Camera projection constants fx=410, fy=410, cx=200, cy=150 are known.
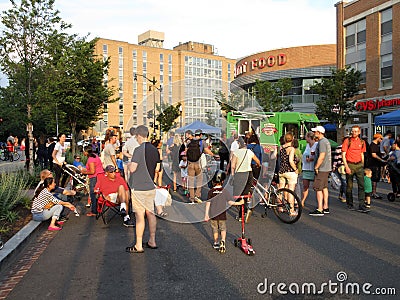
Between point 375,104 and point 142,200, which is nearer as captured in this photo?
point 142,200

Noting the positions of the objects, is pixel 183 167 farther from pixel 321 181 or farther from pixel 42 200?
pixel 42 200

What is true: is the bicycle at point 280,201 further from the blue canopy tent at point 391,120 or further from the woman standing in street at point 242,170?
the blue canopy tent at point 391,120

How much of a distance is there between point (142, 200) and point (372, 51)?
29252 mm

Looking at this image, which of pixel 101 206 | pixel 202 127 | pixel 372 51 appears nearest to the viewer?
pixel 101 206

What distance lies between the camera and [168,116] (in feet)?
27.0

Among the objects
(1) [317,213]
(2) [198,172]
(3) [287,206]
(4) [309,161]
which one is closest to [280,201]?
(3) [287,206]

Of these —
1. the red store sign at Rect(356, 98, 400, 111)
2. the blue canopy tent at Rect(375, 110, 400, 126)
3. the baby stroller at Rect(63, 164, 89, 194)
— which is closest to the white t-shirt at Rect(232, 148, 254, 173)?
the baby stroller at Rect(63, 164, 89, 194)

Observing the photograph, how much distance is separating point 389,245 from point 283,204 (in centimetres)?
234

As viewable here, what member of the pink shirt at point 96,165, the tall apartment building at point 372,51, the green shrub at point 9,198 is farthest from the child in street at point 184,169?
the tall apartment building at point 372,51

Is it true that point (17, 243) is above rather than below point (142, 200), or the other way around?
below

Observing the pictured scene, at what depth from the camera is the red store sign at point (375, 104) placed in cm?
2803

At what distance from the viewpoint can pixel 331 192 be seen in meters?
12.6

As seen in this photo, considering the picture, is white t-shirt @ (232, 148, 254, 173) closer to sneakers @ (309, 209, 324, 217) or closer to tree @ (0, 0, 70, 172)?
sneakers @ (309, 209, 324, 217)

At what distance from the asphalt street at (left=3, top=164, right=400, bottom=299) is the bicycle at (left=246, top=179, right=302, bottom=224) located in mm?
215
